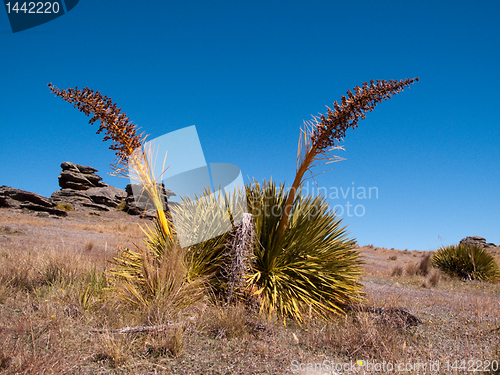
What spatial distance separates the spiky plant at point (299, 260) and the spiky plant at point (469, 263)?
1033cm

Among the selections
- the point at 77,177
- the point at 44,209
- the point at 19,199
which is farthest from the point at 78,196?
the point at 44,209

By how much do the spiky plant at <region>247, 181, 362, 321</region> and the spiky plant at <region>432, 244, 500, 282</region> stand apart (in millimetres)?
10328

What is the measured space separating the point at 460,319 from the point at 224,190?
4378 mm

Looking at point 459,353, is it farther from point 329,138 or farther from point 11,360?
point 11,360

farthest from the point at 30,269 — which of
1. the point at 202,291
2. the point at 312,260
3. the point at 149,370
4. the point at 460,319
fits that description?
the point at 460,319

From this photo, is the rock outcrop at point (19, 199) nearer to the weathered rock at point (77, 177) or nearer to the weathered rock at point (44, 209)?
the weathered rock at point (44, 209)

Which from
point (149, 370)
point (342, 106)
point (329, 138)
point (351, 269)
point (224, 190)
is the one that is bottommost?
point (149, 370)

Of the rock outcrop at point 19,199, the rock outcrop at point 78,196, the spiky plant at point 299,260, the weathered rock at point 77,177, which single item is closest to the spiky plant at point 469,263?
the spiky plant at point 299,260

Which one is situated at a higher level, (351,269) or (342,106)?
(342,106)

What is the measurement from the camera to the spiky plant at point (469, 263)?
489 inches

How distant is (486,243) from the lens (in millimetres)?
38375

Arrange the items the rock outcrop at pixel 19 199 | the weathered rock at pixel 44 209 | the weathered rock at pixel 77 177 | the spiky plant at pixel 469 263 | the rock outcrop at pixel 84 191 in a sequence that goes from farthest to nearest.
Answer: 1. the weathered rock at pixel 77 177
2. the rock outcrop at pixel 84 191
3. the rock outcrop at pixel 19 199
4. the weathered rock at pixel 44 209
5. the spiky plant at pixel 469 263

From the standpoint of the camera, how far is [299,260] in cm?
485

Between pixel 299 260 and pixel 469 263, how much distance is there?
460 inches
